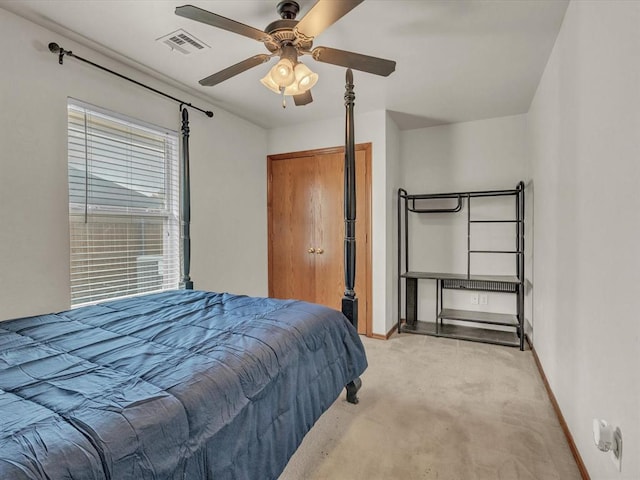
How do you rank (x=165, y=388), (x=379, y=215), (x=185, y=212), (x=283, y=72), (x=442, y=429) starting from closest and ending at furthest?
(x=165, y=388), (x=283, y=72), (x=442, y=429), (x=185, y=212), (x=379, y=215)

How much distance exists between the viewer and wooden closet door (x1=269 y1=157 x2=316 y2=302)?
12.8 feet

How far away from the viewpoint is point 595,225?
140 centimetres

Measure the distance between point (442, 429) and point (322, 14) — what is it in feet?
7.44

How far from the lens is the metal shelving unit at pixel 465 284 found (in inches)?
130

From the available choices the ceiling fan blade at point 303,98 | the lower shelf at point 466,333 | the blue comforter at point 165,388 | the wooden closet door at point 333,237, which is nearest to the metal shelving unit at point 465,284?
the lower shelf at point 466,333

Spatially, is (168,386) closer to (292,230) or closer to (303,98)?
(303,98)

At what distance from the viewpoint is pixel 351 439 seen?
1.83 metres

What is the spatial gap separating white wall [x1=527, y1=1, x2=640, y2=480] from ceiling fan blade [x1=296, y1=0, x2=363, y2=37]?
1.00 meters

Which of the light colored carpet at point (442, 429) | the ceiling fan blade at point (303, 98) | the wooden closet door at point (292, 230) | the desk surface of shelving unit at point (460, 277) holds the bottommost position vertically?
the light colored carpet at point (442, 429)

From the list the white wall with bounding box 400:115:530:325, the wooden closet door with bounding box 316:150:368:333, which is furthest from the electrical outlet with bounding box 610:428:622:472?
the white wall with bounding box 400:115:530:325

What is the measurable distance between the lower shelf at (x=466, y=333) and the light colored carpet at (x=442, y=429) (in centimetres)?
44

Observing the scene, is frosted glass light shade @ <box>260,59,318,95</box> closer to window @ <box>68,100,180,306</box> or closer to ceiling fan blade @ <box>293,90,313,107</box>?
ceiling fan blade @ <box>293,90,313,107</box>

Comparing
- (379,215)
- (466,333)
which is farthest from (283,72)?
(466,333)

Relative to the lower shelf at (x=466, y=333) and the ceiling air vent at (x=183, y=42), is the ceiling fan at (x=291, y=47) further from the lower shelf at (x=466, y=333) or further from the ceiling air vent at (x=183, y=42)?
the lower shelf at (x=466, y=333)
